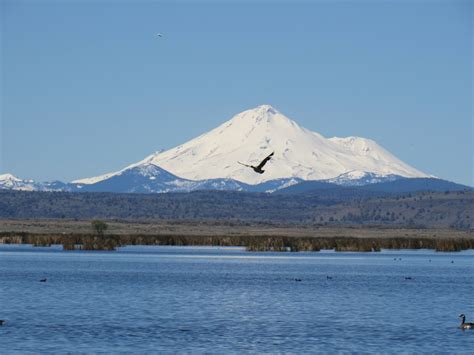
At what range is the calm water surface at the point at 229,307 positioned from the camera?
41.6 metres

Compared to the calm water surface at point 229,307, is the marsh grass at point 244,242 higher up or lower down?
higher up

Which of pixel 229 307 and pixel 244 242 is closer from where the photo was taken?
pixel 229 307

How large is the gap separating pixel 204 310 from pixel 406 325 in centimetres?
972

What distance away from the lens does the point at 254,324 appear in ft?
157

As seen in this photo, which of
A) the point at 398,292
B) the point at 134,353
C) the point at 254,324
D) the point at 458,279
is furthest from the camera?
the point at 458,279

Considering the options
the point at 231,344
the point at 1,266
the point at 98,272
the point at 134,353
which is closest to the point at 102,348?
the point at 134,353

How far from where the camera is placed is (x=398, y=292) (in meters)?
66.8

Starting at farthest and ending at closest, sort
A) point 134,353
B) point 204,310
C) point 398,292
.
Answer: point 398,292 → point 204,310 → point 134,353

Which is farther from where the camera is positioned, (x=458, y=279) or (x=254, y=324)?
(x=458, y=279)

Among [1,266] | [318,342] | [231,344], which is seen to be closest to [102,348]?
[231,344]

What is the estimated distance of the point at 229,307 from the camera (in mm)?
54844

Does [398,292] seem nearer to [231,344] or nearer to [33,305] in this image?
[33,305]

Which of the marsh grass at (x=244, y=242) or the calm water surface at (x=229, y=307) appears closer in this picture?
the calm water surface at (x=229, y=307)

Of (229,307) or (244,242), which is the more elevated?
(244,242)
